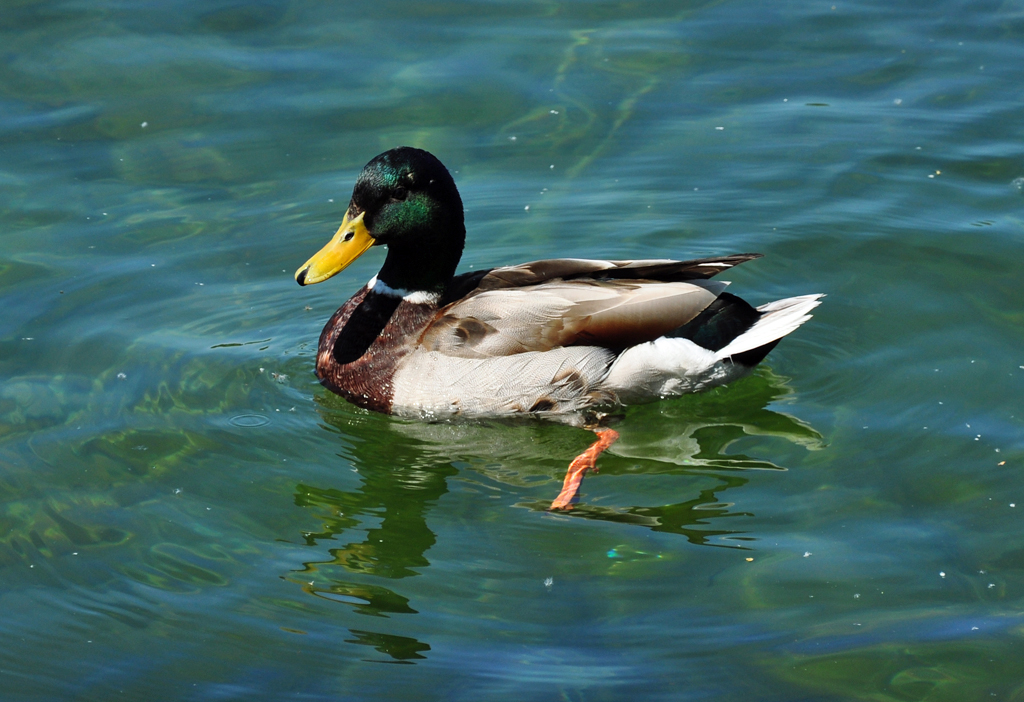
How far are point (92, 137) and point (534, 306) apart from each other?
458cm

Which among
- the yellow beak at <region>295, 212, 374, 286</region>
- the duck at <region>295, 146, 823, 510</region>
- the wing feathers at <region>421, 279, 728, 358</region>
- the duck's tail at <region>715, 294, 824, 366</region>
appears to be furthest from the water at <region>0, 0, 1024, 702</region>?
the yellow beak at <region>295, 212, 374, 286</region>

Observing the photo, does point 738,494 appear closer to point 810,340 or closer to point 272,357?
point 810,340

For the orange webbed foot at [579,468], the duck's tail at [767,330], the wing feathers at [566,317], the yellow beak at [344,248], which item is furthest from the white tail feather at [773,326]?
the yellow beak at [344,248]

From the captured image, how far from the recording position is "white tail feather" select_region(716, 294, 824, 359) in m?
6.35

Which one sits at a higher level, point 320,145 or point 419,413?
point 320,145

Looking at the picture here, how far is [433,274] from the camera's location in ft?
22.1

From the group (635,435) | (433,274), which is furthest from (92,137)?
(635,435)

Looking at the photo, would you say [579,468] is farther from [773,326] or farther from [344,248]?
[344,248]

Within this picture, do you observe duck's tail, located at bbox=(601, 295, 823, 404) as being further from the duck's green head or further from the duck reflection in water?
the duck's green head

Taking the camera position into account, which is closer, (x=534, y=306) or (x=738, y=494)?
(x=738, y=494)

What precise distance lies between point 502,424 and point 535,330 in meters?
0.53

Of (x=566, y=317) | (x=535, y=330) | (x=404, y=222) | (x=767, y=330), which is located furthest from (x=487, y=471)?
(x=767, y=330)

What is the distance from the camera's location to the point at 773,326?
6398mm

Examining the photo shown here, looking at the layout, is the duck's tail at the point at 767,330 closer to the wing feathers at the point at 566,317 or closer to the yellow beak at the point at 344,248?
the wing feathers at the point at 566,317
